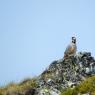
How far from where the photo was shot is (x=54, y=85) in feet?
67.8

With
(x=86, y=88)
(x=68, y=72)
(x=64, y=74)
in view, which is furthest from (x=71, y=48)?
(x=86, y=88)

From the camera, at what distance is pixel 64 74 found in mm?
21406

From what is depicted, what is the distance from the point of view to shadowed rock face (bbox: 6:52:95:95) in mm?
20406

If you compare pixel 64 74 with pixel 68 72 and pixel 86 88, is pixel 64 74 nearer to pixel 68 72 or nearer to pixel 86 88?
pixel 68 72

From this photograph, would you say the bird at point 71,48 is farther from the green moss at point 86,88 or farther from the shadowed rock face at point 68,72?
the green moss at point 86,88

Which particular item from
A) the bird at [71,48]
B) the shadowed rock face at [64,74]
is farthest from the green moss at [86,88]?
the bird at [71,48]

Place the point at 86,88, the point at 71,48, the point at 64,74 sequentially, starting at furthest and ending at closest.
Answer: the point at 71,48
the point at 64,74
the point at 86,88

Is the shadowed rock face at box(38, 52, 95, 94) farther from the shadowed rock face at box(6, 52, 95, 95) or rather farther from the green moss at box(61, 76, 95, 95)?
the green moss at box(61, 76, 95, 95)

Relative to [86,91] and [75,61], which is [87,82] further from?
[75,61]

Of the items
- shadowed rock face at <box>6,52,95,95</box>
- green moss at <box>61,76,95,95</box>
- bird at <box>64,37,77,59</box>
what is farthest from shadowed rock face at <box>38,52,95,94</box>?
green moss at <box>61,76,95,95</box>

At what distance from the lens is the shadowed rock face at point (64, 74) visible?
66.9 ft

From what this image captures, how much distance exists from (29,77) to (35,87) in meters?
3.57

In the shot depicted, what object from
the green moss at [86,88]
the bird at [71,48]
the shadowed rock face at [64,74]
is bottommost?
the green moss at [86,88]

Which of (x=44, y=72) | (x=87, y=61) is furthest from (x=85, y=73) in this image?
(x=44, y=72)
